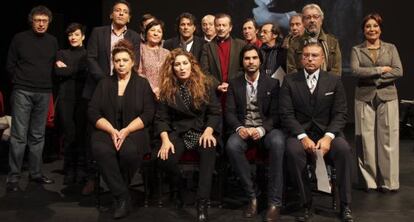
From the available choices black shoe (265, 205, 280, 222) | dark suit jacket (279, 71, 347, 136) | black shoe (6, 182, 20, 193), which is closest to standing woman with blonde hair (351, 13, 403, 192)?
dark suit jacket (279, 71, 347, 136)

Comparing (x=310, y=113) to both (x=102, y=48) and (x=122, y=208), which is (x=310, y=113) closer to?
(x=122, y=208)

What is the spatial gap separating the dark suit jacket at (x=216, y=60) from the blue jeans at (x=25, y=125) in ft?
4.39

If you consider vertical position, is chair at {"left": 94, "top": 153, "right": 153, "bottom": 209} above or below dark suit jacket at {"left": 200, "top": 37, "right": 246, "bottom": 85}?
below

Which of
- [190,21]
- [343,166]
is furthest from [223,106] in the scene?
[343,166]

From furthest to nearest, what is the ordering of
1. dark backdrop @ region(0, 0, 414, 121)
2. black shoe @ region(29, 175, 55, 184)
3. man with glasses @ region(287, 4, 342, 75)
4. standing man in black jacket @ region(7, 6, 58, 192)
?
1. dark backdrop @ region(0, 0, 414, 121)
2. black shoe @ region(29, 175, 55, 184)
3. standing man in black jacket @ region(7, 6, 58, 192)
4. man with glasses @ region(287, 4, 342, 75)

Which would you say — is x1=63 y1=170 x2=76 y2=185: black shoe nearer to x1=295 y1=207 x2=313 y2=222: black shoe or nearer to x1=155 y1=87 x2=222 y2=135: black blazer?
x1=155 y1=87 x2=222 y2=135: black blazer

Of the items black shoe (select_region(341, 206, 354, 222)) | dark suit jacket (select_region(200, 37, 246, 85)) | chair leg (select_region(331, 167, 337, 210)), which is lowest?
black shoe (select_region(341, 206, 354, 222))

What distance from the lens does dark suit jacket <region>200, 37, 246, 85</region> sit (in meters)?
3.99

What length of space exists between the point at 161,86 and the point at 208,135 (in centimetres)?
50

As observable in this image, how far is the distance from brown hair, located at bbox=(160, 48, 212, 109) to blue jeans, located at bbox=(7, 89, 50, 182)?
1160mm

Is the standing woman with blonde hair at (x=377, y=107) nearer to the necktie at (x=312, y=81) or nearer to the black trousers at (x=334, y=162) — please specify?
the necktie at (x=312, y=81)

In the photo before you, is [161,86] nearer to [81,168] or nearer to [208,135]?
[208,135]

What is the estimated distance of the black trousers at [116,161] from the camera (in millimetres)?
3402

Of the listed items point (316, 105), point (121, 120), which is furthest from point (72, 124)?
point (316, 105)
